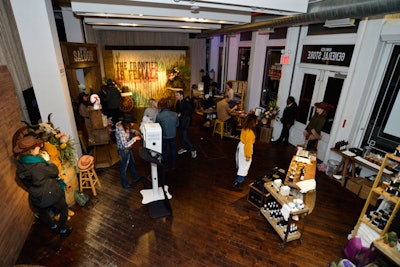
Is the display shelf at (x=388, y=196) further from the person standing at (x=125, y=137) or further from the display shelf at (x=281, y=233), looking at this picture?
the person standing at (x=125, y=137)

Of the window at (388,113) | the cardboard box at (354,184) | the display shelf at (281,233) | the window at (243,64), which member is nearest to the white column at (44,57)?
the display shelf at (281,233)

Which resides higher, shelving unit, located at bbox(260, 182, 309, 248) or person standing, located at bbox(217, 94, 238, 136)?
person standing, located at bbox(217, 94, 238, 136)

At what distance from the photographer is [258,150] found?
641cm

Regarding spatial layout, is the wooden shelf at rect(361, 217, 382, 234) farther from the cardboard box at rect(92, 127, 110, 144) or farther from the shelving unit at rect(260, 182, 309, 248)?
the cardboard box at rect(92, 127, 110, 144)

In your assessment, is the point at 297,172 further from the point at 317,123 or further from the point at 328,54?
the point at 328,54

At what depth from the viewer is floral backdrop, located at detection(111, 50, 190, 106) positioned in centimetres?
962

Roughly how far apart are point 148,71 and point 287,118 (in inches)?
262

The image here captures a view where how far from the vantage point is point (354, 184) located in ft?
15.0

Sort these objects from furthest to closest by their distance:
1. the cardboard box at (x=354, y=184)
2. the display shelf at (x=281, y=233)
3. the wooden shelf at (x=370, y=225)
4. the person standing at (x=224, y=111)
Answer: the person standing at (x=224, y=111) < the cardboard box at (x=354, y=184) < the display shelf at (x=281, y=233) < the wooden shelf at (x=370, y=225)

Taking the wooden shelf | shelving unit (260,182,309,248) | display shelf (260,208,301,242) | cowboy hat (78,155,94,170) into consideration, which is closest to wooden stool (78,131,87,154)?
cowboy hat (78,155,94,170)

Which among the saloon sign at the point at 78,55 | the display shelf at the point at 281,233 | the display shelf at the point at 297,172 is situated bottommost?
the display shelf at the point at 281,233

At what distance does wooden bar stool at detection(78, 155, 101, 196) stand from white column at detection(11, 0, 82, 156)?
912mm

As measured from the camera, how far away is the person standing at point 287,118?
20.2 ft

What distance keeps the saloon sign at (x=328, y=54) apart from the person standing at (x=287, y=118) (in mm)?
1121
